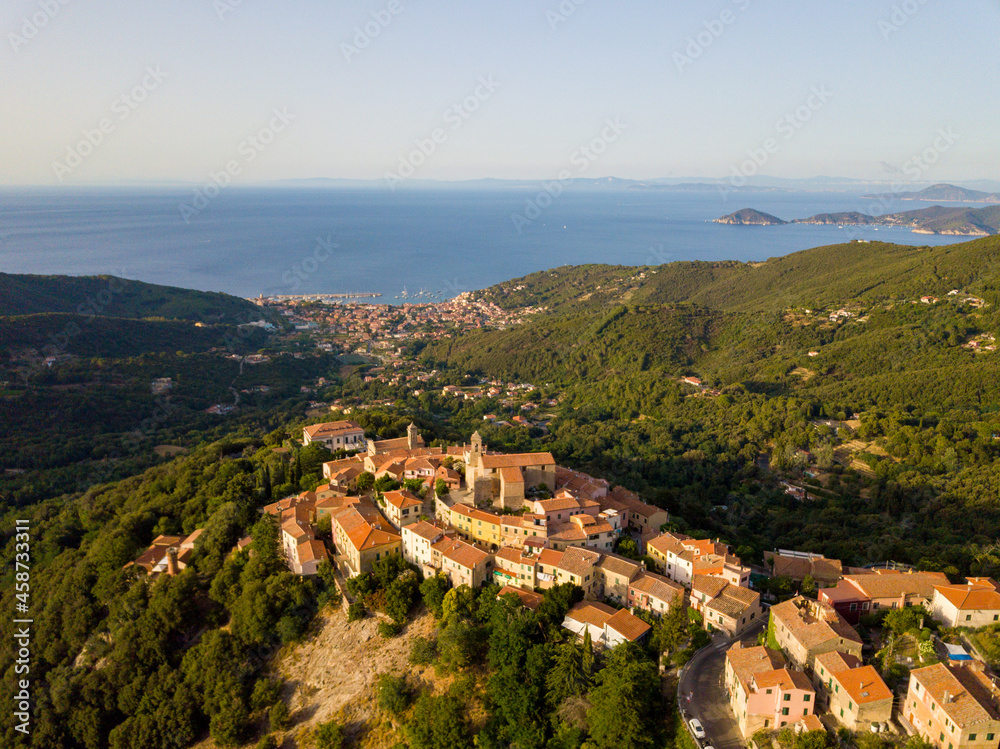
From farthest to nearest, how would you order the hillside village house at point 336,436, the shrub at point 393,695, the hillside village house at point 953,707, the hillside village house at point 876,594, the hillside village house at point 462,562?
1. the hillside village house at point 336,436
2. the hillside village house at point 462,562
3. the hillside village house at point 876,594
4. the shrub at point 393,695
5. the hillside village house at point 953,707

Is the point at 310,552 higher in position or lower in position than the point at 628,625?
lower

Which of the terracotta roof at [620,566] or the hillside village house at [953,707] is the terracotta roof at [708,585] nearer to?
the terracotta roof at [620,566]

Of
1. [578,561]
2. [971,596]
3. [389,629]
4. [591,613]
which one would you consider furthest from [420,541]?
[971,596]

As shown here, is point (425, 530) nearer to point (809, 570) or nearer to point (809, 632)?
point (809, 632)

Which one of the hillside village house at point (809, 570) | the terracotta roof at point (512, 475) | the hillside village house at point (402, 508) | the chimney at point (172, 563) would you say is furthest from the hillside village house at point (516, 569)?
the chimney at point (172, 563)

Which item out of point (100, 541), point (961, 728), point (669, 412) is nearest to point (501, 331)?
point (669, 412)

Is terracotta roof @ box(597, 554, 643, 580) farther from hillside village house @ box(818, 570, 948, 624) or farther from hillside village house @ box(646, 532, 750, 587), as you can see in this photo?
hillside village house @ box(818, 570, 948, 624)
